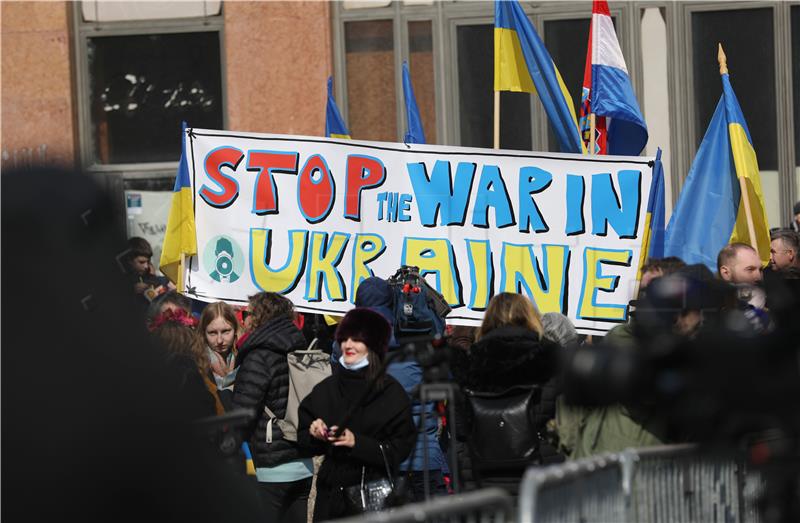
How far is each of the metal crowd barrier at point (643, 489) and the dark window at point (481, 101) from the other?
31.9 ft

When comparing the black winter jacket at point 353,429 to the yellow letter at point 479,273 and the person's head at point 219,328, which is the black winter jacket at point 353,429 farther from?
the yellow letter at point 479,273

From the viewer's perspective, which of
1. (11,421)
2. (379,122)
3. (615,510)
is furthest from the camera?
(379,122)

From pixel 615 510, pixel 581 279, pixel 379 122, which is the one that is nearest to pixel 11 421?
pixel 615 510

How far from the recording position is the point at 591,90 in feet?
33.6

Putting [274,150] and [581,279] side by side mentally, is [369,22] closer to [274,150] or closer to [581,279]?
[274,150]

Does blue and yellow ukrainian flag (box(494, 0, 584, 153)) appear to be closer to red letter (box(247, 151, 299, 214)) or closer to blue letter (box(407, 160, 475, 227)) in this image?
blue letter (box(407, 160, 475, 227))

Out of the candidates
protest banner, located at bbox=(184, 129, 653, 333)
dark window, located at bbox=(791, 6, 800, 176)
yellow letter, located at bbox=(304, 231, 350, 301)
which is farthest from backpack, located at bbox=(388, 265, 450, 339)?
dark window, located at bbox=(791, 6, 800, 176)

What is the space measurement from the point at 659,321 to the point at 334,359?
4.42 m

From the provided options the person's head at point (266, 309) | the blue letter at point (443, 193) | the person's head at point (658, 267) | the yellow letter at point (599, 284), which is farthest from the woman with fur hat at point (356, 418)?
the blue letter at point (443, 193)

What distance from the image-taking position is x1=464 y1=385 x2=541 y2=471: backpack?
7.01 m

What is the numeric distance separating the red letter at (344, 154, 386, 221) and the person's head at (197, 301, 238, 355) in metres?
1.88

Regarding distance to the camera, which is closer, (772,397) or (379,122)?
(772,397)

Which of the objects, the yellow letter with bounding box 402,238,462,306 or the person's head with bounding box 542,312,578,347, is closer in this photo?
the person's head with bounding box 542,312,578,347

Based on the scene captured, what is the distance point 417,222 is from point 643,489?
232 inches
